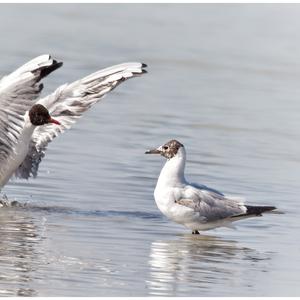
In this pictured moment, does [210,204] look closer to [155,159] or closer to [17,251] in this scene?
[17,251]

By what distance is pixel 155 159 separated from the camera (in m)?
15.6

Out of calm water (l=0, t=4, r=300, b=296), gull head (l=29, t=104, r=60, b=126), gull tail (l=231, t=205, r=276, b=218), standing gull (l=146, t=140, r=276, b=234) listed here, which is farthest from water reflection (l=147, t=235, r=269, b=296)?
gull head (l=29, t=104, r=60, b=126)

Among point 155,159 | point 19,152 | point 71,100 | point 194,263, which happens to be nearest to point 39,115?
point 19,152

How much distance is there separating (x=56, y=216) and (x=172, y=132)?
17.4ft

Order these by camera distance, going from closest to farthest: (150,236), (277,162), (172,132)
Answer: (150,236) → (277,162) → (172,132)

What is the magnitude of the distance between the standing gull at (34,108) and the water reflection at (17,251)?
688 mm

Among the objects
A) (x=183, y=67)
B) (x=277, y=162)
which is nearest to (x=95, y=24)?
(x=183, y=67)

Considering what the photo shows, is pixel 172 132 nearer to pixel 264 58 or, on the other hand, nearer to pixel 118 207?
pixel 118 207

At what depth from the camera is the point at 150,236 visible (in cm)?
1162

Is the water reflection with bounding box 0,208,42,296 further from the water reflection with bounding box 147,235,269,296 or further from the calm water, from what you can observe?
the water reflection with bounding box 147,235,269,296

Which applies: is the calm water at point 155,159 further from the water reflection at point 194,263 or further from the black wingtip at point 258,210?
the black wingtip at point 258,210

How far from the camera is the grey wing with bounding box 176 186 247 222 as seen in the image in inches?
467

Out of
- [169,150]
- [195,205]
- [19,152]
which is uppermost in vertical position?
[169,150]

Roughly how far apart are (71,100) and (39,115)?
3.54ft
